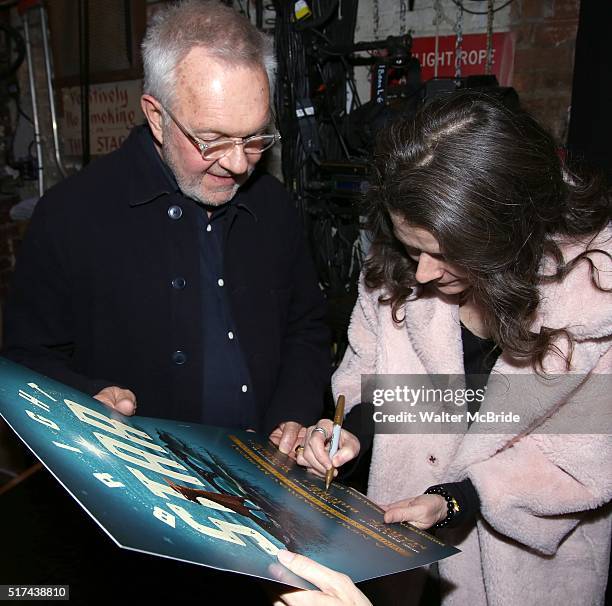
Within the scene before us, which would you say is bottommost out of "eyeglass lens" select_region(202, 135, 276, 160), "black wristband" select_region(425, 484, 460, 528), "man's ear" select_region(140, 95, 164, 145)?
"black wristband" select_region(425, 484, 460, 528)

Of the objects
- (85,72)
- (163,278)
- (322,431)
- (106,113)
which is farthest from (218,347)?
(106,113)

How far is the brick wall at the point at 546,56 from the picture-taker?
228 cm

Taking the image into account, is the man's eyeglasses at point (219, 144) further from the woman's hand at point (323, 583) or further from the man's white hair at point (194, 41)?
the woman's hand at point (323, 583)

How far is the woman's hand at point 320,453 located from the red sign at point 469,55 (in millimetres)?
1921

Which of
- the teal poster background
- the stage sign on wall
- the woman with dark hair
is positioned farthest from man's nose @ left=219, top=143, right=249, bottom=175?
the stage sign on wall

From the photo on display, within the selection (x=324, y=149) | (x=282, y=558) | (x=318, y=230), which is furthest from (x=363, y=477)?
(x=324, y=149)

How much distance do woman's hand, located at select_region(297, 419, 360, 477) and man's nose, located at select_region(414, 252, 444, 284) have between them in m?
0.37

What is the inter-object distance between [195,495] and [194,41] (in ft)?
3.03

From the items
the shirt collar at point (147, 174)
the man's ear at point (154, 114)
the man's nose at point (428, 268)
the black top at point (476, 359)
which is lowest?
the black top at point (476, 359)

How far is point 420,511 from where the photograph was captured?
1029mm

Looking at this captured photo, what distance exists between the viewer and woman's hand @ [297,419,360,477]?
3.63 feet

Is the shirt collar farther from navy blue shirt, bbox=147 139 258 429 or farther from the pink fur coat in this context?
the pink fur coat

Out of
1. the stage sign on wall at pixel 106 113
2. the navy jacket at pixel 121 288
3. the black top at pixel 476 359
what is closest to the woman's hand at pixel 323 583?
the black top at pixel 476 359

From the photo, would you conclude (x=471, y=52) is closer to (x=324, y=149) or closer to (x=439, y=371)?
(x=324, y=149)
